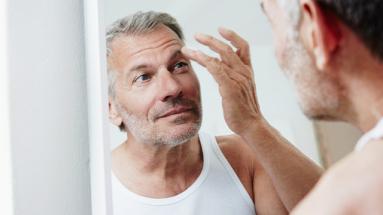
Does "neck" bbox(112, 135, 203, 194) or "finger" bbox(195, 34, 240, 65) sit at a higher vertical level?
"finger" bbox(195, 34, 240, 65)

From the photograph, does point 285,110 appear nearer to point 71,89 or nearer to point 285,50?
point 285,50

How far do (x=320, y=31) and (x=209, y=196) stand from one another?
0.35 metres

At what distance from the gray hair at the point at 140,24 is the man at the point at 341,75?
0.23m

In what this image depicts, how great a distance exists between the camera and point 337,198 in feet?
1.50

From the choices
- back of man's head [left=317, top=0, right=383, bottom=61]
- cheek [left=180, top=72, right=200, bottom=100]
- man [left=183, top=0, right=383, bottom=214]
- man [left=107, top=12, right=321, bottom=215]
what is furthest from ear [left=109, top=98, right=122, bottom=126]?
back of man's head [left=317, top=0, right=383, bottom=61]

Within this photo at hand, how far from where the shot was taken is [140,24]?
820 mm

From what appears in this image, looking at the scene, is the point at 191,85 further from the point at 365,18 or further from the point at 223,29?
the point at 365,18

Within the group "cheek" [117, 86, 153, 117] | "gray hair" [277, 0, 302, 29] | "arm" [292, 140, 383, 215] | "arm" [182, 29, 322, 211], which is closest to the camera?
"arm" [292, 140, 383, 215]

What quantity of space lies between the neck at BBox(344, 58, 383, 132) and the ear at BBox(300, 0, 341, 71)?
3 cm

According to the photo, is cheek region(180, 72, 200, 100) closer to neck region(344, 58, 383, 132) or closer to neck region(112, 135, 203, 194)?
neck region(112, 135, 203, 194)

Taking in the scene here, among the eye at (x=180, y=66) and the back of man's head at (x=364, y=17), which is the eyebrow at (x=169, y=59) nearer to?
the eye at (x=180, y=66)

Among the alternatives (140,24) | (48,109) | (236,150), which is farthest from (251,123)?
(48,109)

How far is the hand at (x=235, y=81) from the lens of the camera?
74cm

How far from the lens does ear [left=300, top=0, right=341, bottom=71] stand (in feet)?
1.72
